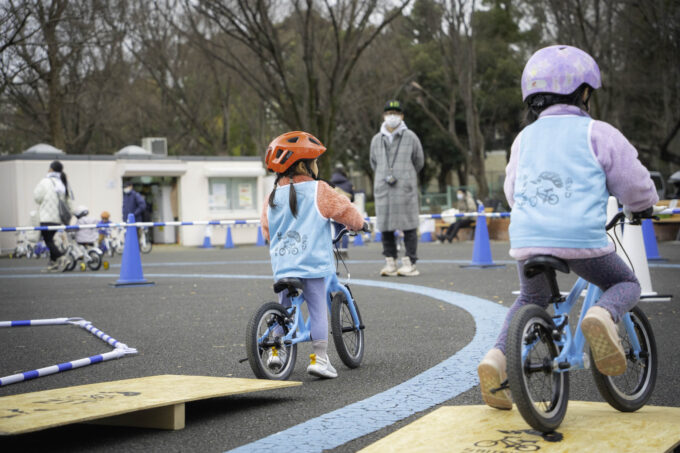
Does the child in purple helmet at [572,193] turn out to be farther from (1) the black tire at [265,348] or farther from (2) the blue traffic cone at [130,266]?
(2) the blue traffic cone at [130,266]

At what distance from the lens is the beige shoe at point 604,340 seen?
3.30 metres

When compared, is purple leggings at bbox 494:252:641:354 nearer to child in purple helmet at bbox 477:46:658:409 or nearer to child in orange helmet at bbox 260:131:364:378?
child in purple helmet at bbox 477:46:658:409

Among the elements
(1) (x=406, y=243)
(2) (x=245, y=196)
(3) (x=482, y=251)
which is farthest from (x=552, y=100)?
(2) (x=245, y=196)

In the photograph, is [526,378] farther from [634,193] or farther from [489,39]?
[489,39]

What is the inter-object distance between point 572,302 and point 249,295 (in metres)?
6.85

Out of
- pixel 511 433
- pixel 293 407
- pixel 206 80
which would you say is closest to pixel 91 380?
pixel 293 407

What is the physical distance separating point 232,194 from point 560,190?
2859 centimetres

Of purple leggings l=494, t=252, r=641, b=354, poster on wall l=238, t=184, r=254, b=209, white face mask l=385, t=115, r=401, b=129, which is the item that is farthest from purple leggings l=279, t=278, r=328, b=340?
poster on wall l=238, t=184, r=254, b=209

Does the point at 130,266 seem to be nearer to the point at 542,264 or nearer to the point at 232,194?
the point at 542,264

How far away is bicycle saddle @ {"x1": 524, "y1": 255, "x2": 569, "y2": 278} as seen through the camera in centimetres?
330

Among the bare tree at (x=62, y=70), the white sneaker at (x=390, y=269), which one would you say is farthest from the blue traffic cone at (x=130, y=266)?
the bare tree at (x=62, y=70)

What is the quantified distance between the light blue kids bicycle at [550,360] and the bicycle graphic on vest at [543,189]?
233 mm

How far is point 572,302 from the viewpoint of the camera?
3.57 metres

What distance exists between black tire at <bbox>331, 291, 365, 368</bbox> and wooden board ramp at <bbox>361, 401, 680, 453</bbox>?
147cm
